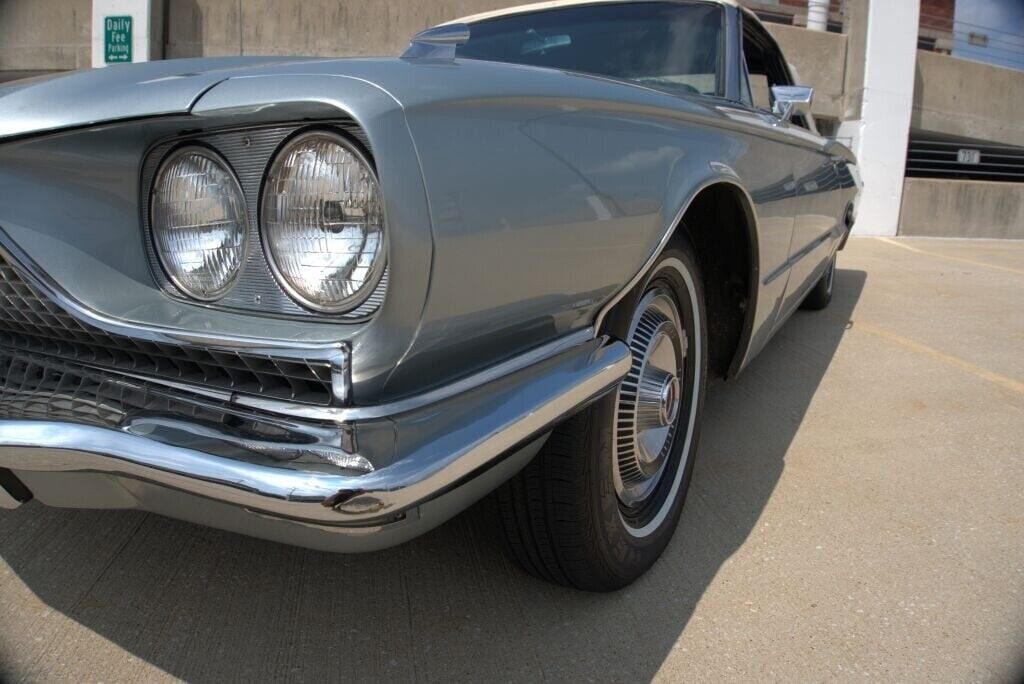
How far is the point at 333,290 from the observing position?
4.13 ft

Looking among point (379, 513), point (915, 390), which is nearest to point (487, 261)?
point (379, 513)

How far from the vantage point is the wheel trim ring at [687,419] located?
1992 mm

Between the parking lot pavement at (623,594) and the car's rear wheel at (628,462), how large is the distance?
13 centimetres

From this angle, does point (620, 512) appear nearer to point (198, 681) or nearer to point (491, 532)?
point (491, 532)

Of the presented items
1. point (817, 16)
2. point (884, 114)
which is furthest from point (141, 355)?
point (817, 16)

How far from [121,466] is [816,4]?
12.5 meters

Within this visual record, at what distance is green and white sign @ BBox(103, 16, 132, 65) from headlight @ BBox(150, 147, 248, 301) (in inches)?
412

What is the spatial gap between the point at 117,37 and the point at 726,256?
10636 mm

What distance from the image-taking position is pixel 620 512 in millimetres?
1897

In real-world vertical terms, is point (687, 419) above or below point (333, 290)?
below

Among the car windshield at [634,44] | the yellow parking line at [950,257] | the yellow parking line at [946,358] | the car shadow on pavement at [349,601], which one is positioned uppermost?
the car windshield at [634,44]

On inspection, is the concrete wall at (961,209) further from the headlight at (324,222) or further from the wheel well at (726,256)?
the headlight at (324,222)

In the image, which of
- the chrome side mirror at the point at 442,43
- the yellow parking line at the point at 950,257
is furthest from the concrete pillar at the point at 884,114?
the chrome side mirror at the point at 442,43

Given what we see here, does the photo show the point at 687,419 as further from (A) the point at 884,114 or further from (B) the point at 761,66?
(A) the point at 884,114
